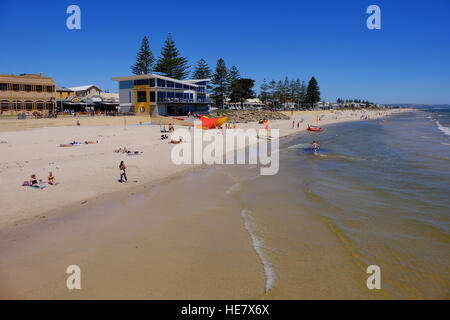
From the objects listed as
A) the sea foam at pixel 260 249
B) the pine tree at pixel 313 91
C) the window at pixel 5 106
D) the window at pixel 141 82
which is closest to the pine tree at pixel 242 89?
the window at pixel 141 82

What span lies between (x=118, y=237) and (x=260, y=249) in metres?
4.00

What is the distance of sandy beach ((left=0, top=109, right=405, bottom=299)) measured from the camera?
6.23m

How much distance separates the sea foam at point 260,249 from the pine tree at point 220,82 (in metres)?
67.6

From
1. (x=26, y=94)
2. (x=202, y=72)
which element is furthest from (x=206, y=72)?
(x=26, y=94)

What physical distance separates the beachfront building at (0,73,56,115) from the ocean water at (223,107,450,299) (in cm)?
3533

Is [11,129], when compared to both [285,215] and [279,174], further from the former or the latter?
[285,215]

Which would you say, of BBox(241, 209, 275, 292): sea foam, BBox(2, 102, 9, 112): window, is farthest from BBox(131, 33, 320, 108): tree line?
BBox(241, 209, 275, 292): sea foam

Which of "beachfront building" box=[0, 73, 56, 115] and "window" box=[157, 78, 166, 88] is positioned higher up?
"window" box=[157, 78, 166, 88]

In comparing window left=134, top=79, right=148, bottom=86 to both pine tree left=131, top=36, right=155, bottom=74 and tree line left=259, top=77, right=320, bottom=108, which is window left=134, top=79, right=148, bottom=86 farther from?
tree line left=259, top=77, right=320, bottom=108

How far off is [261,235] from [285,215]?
6.36ft

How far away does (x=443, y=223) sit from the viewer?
9.76 metres

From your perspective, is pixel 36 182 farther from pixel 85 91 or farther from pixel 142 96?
pixel 85 91

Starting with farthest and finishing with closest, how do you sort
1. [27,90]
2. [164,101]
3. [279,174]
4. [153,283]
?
[164,101], [27,90], [279,174], [153,283]
